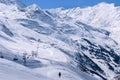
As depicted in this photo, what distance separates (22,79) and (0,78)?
9.70m

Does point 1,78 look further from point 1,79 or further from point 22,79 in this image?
point 22,79

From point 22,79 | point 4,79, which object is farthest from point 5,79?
point 22,79

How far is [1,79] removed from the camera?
56812 millimetres

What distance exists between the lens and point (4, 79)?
5819cm

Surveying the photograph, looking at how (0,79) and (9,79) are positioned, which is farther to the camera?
(9,79)

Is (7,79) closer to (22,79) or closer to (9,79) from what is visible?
(9,79)

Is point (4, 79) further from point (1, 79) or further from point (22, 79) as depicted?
point (22, 79)

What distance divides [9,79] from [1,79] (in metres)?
3.68

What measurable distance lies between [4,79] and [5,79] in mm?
662

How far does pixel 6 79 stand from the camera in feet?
195

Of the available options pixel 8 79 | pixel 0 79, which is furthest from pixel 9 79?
pixel 0 79

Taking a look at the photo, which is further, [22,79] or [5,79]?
[22,79]

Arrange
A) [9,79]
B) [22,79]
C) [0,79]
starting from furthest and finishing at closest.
A: [22,79]
[9,79]
[0,79]

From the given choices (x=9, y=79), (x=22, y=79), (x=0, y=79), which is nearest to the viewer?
(x=0, y=79)
